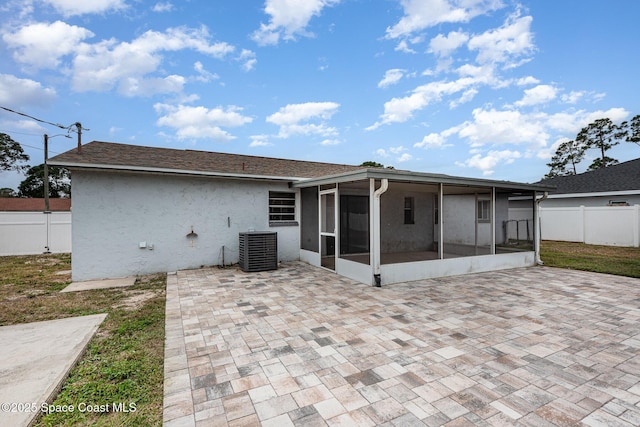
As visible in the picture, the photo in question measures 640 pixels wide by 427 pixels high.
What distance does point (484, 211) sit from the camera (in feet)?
28.1

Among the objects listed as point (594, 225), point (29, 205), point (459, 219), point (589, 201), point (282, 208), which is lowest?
point (594, 225)

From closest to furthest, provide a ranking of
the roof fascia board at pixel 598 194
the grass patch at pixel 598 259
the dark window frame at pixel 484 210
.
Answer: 1. the grass patch at pixel 598 259
2. the dark window frame at pixel 484 210
3. the roof fascia board at pixel 598 194

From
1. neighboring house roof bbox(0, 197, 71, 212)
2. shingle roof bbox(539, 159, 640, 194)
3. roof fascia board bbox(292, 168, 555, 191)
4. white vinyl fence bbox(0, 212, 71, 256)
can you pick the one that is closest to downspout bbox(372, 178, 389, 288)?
roof fascia board bbox(292, 168, 555, 191)

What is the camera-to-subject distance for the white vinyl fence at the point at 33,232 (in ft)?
34.4

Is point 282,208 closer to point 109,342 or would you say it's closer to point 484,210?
point 109,342

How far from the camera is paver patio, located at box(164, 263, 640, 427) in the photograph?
210 centimetres

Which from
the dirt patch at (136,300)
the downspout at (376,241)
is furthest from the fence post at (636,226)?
the dirt patch at (136,300)

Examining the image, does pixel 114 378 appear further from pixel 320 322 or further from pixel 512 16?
pixel 512 16

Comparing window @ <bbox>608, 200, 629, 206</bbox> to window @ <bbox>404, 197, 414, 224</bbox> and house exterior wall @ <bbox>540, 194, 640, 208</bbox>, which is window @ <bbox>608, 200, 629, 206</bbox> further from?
window @ <bbox>404, 197, 414, 224</bbox>

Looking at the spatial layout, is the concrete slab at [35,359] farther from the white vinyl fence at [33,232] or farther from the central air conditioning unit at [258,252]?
the white vinyl fence at [33,232]

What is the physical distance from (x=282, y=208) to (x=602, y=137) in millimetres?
31489

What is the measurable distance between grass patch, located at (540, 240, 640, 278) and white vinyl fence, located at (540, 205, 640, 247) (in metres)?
0.85

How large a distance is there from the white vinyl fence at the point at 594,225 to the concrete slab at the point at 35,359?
17.6 m

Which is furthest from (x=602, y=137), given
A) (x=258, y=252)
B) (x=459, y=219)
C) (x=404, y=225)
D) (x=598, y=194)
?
(x=258, y=252)
